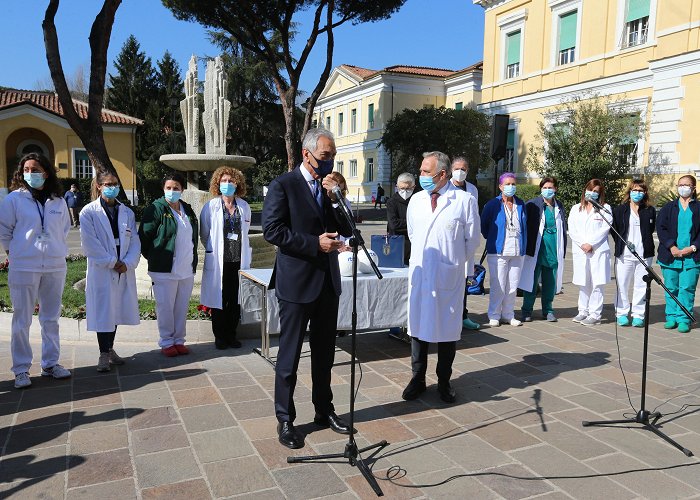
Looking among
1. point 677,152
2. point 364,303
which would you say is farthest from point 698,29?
point 364,303

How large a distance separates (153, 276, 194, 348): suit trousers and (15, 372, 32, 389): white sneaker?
1275 mm

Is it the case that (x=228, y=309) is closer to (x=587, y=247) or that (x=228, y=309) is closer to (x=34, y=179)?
(x=34, y=179)

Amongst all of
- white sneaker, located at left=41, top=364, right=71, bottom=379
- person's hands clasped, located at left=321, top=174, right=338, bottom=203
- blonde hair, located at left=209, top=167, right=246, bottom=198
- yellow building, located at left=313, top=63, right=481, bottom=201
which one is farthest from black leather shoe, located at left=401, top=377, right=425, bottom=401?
yellow building, located at left=313, top=63, right=481, bottom=201

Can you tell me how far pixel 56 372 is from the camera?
4.98 metres

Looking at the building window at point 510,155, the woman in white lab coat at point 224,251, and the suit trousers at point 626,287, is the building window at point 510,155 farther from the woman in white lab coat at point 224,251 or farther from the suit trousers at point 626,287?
the woman in white lab coat at point 224,251

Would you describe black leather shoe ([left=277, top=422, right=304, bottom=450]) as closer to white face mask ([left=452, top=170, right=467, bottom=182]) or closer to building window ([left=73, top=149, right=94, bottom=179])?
white face mask ([left=452, top=170, right=467, bottom=182])

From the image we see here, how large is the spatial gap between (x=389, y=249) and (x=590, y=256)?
9.48 feet

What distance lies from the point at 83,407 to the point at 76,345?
201 cm

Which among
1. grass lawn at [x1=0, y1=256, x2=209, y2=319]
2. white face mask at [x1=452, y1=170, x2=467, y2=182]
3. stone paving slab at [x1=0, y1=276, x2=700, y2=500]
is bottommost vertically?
stone paving slab at [x1=0, y1=276, x2=700, y2=500]

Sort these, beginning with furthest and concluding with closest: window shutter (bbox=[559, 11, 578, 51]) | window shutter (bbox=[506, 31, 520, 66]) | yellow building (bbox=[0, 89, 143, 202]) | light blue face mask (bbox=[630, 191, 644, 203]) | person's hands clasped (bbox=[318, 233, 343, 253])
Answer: yellow building (bbox=[0, 89, 143, 202]), window shutter (bbox=[506, 31, 520, 66]), window shutter (bbox=[559, 11, 578, 51]), light blue face mask (bbox=[630, 191, 644, 203]), person's hands clasped (bbox=[318, 233, 343, 253])

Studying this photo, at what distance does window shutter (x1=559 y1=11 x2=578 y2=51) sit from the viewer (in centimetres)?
2536

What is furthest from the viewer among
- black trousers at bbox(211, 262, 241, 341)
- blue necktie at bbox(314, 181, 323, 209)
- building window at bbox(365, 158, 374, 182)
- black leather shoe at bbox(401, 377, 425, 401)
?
building window at bbox(365, 158, 374, 182)

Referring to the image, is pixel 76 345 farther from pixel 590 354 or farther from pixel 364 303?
pixel 590 354

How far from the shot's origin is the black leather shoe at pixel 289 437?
3.69 meters
